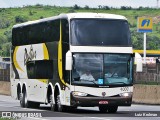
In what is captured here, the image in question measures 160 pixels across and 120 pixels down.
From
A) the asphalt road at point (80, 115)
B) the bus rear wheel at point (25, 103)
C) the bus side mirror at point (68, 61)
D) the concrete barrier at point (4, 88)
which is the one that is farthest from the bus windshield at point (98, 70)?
the concrete barrier at point (4, 88)

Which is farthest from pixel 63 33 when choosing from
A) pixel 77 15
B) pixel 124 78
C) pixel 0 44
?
pixel 0 44

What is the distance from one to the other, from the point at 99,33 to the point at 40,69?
15.6ft

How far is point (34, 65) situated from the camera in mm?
34531

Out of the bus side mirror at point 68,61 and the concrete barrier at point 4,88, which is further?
the concrete barrier at point 4,88

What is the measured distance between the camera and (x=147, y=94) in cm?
4259

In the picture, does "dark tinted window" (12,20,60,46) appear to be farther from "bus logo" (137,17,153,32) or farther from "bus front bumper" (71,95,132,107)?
"bus logo" (137,17,153,32)

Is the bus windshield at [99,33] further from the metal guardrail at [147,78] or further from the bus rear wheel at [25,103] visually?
the metal guardrail at [147,78]

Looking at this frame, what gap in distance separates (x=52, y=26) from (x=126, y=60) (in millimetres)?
3906

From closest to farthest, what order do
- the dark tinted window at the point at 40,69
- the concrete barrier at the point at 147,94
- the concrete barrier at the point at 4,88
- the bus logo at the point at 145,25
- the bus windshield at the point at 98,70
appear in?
the bus windshield at the point at 98,70 → the dark tinted window at the point at 40,69 → the concrete barrier at the point at 147,94 → the concrete barrier at the point at 4,88 → the bus logo at the point at 145,25

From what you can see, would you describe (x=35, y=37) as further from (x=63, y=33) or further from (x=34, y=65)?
(x=63, y=33)

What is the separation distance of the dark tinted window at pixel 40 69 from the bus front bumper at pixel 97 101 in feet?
9.90

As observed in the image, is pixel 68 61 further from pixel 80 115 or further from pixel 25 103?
pixel 25 103

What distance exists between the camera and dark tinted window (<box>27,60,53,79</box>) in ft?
105

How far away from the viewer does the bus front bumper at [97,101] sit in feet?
95.5
